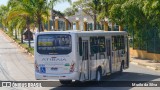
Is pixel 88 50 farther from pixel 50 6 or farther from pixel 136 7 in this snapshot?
pixel 50 6

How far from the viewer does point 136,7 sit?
32469 millimetres

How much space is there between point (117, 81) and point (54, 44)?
15.1 feet

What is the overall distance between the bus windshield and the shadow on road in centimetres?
185

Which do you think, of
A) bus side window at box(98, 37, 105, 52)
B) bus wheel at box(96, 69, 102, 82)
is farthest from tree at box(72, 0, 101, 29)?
bus wheel at box(96, 69, 102, 82)

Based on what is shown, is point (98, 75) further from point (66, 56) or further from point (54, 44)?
point (54, 44)

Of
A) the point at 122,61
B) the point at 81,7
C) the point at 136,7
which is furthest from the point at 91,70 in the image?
the point at 81,7

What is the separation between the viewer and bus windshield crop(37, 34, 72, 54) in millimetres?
18406

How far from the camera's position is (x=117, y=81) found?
21359 millimetres

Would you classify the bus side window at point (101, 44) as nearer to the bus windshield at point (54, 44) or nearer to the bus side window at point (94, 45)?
the bus side window at point (94, 45)

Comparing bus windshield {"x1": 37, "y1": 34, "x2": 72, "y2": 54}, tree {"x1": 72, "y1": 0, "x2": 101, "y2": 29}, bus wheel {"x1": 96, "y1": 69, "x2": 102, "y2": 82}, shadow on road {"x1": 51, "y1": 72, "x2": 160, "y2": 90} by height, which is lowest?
shadow on road {"x1": 51, "y1": 72, "x2": 160, "y2": 90}

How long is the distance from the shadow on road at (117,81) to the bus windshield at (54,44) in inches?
73.0

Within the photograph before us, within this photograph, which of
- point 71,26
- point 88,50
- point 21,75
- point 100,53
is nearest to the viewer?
point 88,50

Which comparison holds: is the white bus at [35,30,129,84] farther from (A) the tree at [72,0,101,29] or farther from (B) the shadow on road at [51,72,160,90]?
(A) the tree at [72,0,101,29]

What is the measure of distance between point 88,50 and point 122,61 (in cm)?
603
